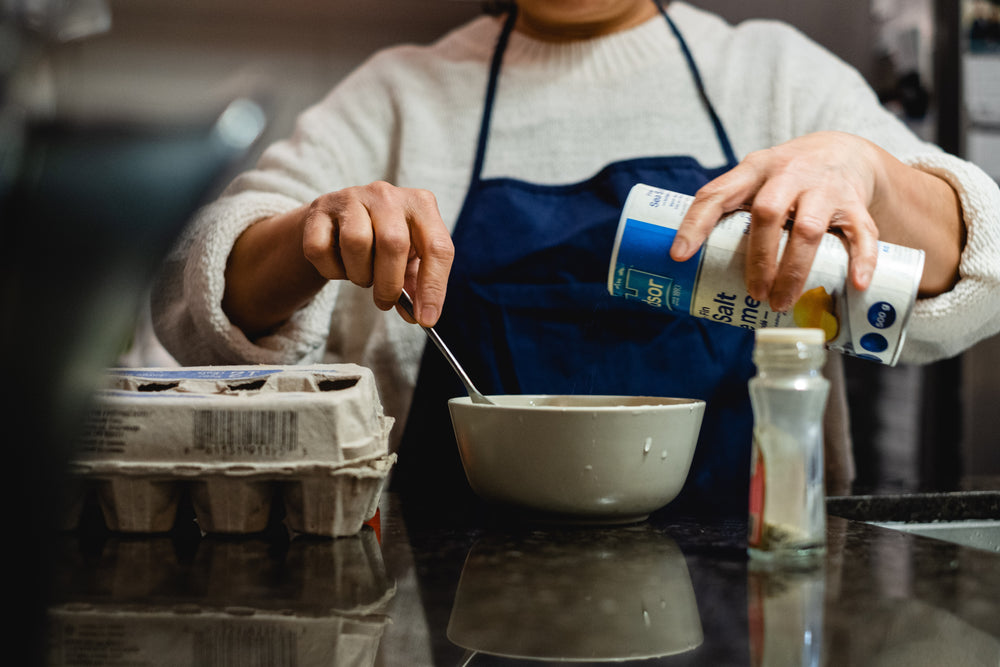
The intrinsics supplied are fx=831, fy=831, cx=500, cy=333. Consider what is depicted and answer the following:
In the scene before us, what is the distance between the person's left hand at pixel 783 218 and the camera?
0.69m

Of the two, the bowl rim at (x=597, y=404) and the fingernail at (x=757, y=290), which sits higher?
the fingernail at (x=757, y=290)

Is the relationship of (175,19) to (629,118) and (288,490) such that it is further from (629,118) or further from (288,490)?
(288,490)

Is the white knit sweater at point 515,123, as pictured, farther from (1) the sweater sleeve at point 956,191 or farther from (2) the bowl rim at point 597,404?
(2) the bowl rim at point 597,404

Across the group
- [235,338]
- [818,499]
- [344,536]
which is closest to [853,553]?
[818,499]

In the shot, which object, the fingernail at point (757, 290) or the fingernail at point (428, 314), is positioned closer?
the fingernail at point (757, 290)

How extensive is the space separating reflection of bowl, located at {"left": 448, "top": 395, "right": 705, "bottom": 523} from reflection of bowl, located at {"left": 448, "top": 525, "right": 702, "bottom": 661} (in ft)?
0.10

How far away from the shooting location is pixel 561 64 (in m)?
1.43

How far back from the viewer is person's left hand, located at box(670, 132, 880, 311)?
2.25 feet

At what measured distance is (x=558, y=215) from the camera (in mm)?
1243

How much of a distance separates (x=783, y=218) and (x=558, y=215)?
0.57 meters

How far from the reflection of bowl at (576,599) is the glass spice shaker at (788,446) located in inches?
2.9

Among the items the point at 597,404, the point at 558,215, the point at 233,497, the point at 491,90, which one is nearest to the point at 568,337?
the point at 558,215

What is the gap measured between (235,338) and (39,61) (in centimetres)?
96

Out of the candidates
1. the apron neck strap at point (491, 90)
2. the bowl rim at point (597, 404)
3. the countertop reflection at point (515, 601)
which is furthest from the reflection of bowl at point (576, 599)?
the apron neck strap at point (491, 90)
